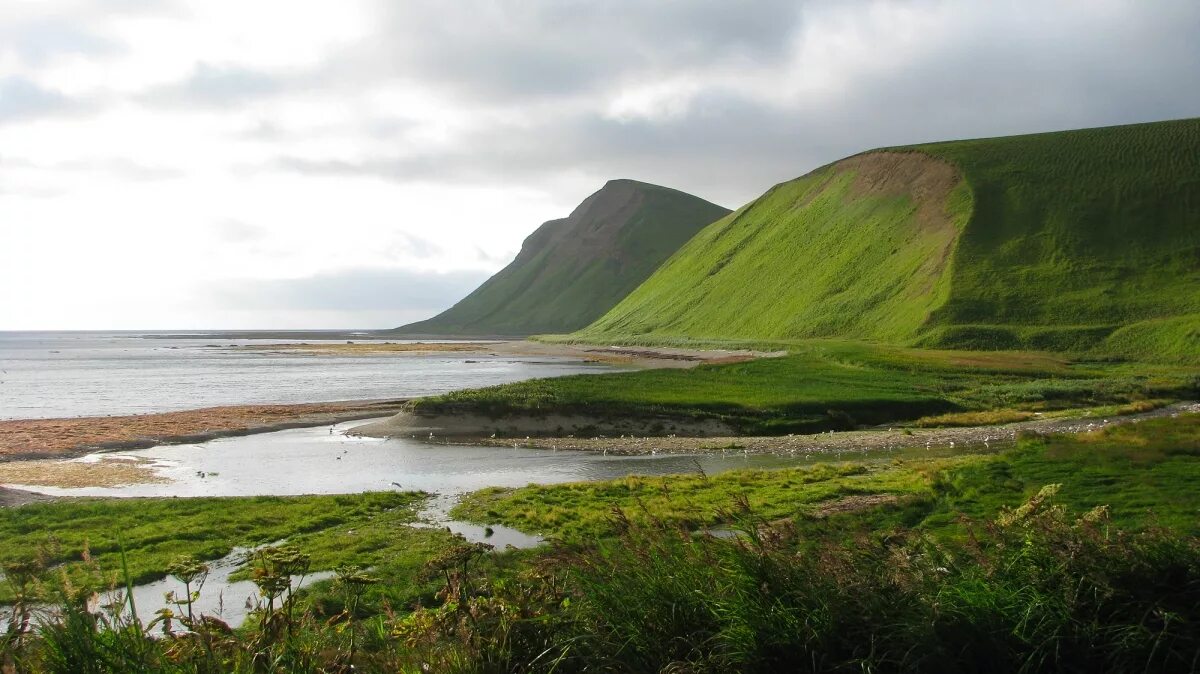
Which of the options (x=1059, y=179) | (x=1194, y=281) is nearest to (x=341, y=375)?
(x=1194, y=281)

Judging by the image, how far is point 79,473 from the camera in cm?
3556

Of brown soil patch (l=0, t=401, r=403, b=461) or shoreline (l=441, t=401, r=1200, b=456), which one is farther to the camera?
brown soil patch (l=0, t=401, r=403, b=461)

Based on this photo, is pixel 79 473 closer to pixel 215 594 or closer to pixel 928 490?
pixel 215 594

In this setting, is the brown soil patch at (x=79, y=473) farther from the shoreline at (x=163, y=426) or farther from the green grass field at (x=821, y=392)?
the green grass field at (x=821, y=392)

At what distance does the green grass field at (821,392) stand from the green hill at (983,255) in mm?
24742

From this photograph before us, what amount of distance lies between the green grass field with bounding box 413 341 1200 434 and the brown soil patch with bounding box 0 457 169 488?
1634cm

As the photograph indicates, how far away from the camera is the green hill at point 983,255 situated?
3871 inches

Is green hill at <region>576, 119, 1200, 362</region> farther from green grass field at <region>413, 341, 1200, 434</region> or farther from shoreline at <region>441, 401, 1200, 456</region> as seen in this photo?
shoreline at <region>441, 401, 1200, 456</region>

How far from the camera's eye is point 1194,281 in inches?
3984

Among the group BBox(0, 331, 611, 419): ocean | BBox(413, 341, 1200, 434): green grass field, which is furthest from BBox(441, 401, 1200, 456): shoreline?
BBox(0, 331, 611, 419): ocean

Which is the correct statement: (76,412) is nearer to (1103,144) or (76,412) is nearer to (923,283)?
(923,283)

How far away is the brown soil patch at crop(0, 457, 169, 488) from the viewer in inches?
1319

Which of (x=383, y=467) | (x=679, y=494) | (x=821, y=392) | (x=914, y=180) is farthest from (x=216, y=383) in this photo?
(x=914, y=180)

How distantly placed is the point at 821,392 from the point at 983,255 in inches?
3027
